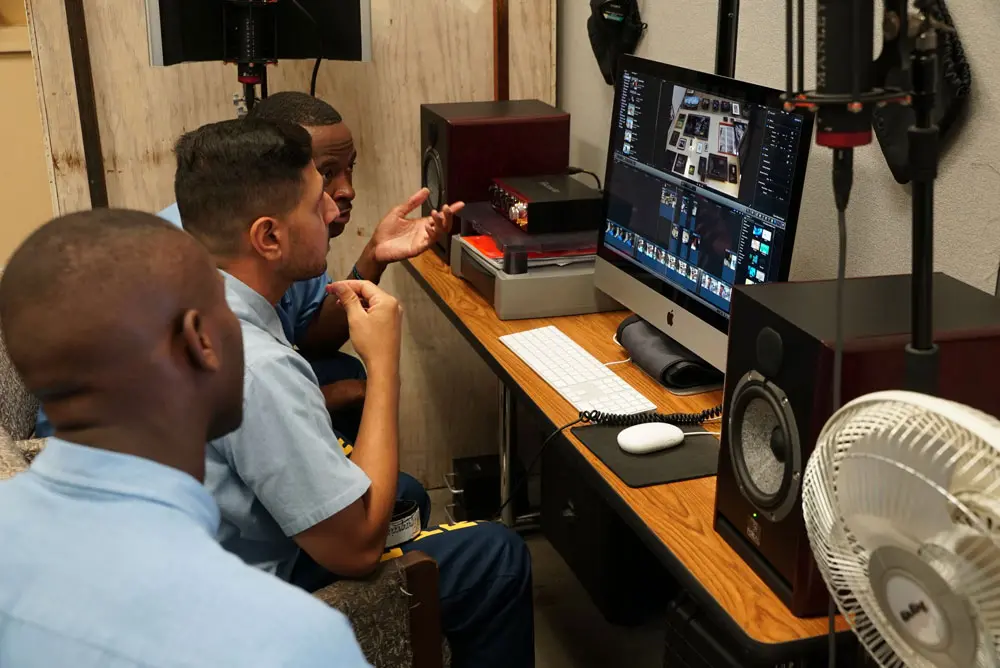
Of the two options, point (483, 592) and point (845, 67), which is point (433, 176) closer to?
point (483, 592)

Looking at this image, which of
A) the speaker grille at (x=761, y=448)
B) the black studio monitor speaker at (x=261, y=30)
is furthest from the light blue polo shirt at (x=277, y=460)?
the black studio monitor speaker at (x=261, y=30)

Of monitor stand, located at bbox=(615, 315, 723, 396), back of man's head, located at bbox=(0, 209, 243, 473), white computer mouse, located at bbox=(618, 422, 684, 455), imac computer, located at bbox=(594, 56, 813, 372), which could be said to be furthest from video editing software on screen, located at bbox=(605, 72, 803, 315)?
back of man's head, located at bbox=(0, 209, 243, 473)

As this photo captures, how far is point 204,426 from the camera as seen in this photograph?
1008 mm

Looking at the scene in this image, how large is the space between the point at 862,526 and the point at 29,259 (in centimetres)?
81

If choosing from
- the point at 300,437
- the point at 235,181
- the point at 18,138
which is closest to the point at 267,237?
the point at 235,181

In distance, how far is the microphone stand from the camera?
100 centimetres

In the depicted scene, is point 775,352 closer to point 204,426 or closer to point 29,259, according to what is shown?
point 204,426

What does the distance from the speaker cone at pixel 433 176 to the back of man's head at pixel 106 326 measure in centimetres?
177

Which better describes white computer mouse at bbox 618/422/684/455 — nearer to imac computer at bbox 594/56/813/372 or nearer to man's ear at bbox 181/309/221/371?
imac computer at bbox 594/56/813/372

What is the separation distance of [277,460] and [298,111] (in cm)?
116

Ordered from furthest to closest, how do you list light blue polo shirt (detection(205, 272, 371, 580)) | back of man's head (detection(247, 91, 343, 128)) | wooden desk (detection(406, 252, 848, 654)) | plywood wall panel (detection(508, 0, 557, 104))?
plywood wall panel (detection(508, 0, 557, 104)) → back of man's head (detection(247, 91, 343, 128)) → light blue polo shirt (detection(205, 272, 371, 580)) → wooden desk (detection(406, 252, 848, 654))

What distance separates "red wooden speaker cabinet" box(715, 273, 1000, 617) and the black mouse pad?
0.16m

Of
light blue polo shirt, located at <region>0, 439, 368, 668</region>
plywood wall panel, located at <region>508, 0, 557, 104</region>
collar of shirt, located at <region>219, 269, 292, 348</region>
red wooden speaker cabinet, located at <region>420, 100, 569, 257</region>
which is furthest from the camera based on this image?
plywood wall panel, located at <region>508, 0, 557, 104</region>

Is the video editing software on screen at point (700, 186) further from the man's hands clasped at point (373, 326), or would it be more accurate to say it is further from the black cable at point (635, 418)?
the man's hands clasped at point (373, 326)
